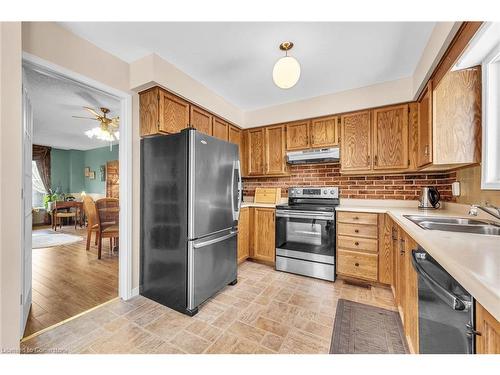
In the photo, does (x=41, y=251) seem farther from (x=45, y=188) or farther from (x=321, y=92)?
(x=321, y=92)

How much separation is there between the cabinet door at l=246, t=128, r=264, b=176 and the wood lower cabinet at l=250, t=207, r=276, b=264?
2.16 ft

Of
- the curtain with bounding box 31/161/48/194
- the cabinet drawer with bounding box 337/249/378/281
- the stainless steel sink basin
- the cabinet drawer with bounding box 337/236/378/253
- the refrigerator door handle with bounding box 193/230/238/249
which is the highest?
the curtain with bounding box 31/161/48/194

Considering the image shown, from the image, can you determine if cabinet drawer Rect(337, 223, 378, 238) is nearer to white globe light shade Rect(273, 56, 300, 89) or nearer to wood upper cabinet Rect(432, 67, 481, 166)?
wood upper cabinet Rect(432, 67, 481, 166)

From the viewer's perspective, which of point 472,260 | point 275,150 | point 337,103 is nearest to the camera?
point 472,260

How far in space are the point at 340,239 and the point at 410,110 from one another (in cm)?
167

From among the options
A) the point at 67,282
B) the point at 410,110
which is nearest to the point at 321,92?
the point at 410,110

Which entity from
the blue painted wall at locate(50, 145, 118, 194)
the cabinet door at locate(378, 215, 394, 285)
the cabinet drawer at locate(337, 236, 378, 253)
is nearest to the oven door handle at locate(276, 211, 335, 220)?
the cabinet drawer at locate(337, 236, 378, 253)

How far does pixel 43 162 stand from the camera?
6.07 m

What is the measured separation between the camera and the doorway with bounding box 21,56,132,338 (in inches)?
68.9

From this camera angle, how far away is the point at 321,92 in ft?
8.87

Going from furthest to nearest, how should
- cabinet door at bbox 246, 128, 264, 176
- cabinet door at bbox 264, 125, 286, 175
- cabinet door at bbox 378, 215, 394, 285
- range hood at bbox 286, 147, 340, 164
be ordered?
1. cabinet door at bbox 246, 128, 264, 176
2. cabinet door at bbox 264, 125, 286, 175
3. range hood at bbox 286, 147, 340, 164
4. cabinet door at bbox 378, 215, 394, 285

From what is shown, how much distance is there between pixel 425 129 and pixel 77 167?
8.61 metres

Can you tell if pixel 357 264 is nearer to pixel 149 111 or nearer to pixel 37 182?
pixel 149 111

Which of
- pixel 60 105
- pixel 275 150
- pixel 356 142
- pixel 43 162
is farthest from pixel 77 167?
pixel 356 142
